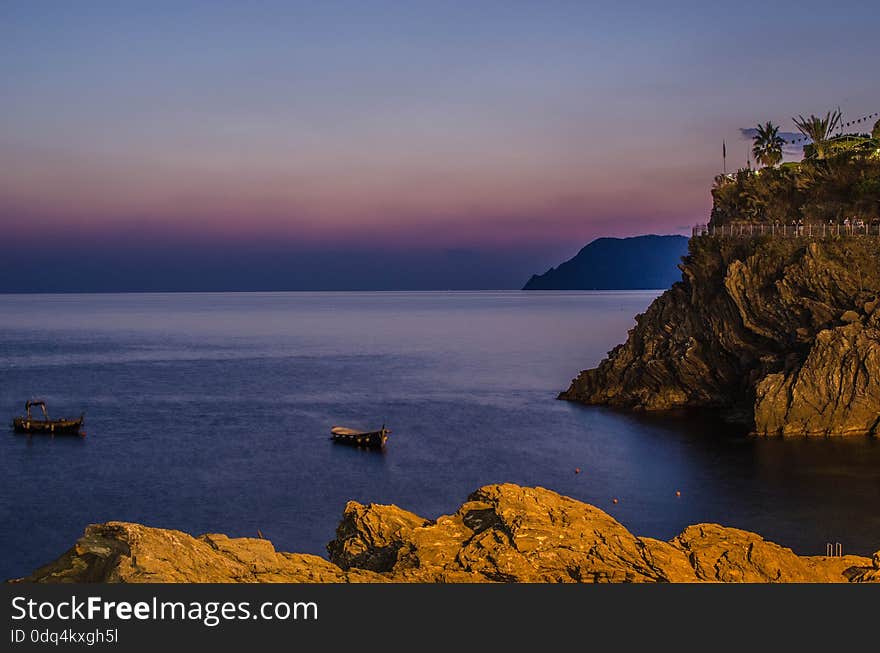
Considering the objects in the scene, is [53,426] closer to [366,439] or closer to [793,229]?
[366,439]

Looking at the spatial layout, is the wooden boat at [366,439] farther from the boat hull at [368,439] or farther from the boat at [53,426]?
the boat at [53,426]

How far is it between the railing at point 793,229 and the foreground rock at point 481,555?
5428cm

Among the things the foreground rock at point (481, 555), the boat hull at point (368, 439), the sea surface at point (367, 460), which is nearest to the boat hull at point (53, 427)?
the sea surface at point (367, 460)

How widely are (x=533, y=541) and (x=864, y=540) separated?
30.3 m

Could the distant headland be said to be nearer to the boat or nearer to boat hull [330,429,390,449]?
boat hull [330,429,390,449]

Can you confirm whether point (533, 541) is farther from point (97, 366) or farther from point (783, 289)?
point (97, 366)

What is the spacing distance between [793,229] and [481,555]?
61.3 metres

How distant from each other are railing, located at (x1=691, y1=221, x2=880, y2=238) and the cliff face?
1.17 metres

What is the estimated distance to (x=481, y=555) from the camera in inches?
517

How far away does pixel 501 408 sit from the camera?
7431 cm

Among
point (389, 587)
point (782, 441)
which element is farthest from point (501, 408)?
point (389, 587)

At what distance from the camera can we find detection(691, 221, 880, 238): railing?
63094 millimetres

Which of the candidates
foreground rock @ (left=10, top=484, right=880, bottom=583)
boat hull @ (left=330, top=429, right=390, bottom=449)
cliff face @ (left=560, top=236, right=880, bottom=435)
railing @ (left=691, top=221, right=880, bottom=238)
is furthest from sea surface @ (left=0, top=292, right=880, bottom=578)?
foreground rock @ (left=10, top=484, right=880, bottom=583)

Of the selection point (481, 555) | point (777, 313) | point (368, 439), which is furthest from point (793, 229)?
point (481, 555)
